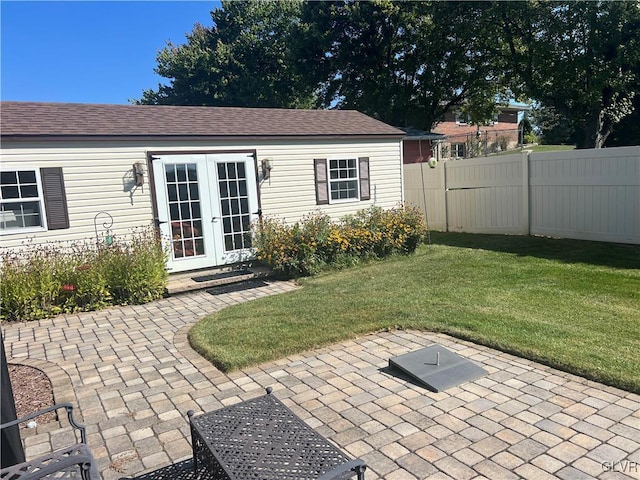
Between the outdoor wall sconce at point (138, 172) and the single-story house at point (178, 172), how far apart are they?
0.07 feet

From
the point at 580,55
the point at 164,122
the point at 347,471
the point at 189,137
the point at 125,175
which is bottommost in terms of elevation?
the point at 347,471

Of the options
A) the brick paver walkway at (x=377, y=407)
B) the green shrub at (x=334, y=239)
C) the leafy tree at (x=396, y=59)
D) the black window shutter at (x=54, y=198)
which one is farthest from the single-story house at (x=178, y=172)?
the leafy tree at (x=396, y=59)

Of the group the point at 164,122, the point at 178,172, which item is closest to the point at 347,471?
the point at 178,172

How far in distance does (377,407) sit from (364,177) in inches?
321

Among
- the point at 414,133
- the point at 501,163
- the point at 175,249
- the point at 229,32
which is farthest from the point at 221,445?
the point at 229,32

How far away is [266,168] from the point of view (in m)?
9.87

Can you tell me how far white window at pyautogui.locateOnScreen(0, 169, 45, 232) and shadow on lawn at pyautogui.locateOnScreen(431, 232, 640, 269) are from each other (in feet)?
28.3

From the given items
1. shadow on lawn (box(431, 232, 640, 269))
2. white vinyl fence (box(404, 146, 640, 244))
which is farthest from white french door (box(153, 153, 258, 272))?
white vinyl fence (box(404, 146, 640, 244))

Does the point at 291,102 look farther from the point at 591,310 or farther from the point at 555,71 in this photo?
the point at 591,310

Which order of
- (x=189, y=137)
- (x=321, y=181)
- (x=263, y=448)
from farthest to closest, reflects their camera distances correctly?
(x=321, y=181), (x=189, y=137), (x=263, y=448)

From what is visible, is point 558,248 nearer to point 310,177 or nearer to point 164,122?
point 310,177

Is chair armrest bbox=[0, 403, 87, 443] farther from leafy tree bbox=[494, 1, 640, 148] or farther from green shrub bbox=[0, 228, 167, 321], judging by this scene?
leafy tree bbox=[494, 1, 640, 148]

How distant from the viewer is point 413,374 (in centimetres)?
423

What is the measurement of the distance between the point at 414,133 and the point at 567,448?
695 inches
